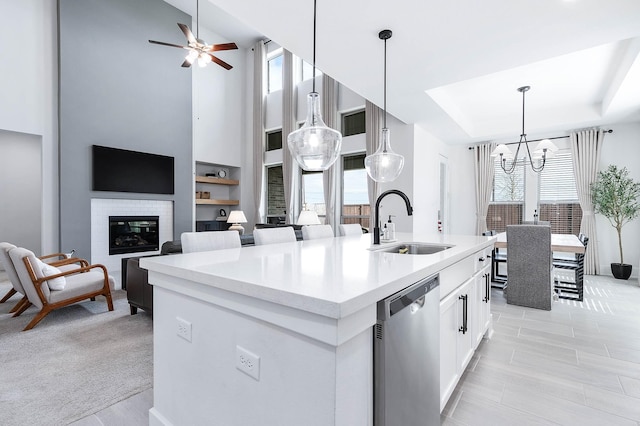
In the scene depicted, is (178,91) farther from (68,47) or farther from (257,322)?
(257,322)

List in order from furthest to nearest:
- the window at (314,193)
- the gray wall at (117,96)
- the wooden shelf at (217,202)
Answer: the wooden shelf at (217,202) < the window at (314,193) < the gray wall at (117,96)

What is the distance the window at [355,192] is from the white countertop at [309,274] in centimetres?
468

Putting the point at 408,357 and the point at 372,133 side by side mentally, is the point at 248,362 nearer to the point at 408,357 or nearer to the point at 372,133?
the point at 408,357

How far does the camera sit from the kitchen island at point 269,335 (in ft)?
2.98

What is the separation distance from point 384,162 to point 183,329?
241cm

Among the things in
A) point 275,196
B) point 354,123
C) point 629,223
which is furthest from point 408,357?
point 275,196

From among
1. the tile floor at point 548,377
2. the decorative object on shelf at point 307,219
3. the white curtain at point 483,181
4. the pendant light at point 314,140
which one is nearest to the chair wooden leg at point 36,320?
the tile floor at point 548,377

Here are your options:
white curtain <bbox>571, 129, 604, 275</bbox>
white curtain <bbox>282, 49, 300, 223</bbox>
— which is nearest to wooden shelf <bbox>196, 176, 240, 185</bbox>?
white curtain <bbox>282, 49, 300, 223</bbox>

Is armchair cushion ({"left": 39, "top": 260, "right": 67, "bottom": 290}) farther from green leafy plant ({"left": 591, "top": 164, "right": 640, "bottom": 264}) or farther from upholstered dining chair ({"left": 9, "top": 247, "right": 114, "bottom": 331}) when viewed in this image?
green leafy plant ({"left": 591, "top": 164, "right": 640, "bottom": 264})

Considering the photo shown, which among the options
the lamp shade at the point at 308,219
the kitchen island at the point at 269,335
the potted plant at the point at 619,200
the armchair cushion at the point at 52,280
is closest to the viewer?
the kitchen island at the point at 269,335

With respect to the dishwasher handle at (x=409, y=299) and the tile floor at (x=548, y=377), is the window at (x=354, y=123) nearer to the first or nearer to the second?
the tile floor at (x=548, y=377)

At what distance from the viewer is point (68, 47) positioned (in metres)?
5.31

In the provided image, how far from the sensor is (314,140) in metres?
2.21

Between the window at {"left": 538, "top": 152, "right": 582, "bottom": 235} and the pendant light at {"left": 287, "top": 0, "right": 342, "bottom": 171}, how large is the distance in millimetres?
5921
